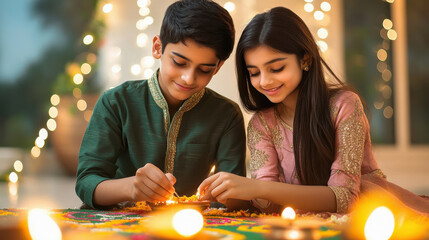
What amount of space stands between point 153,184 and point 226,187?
9.2 inches

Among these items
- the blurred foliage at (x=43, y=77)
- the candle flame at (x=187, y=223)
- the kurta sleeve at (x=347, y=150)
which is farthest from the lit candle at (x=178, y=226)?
the blurred foliage at (x=43, y=77)

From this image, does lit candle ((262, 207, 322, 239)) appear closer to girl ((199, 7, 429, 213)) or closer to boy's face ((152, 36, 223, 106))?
girl ((199, 7, 429, 213))

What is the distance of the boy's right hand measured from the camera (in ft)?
5.04

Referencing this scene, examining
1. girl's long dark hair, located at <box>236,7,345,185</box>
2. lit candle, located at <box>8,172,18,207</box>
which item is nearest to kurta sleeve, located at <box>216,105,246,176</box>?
girl's long dark hair, located at <box>236,7,345,185</box>

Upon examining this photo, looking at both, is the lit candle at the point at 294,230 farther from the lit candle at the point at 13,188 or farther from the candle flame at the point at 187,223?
the lit candle at the point at 13,188

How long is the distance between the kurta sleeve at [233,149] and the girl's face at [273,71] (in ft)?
0.93

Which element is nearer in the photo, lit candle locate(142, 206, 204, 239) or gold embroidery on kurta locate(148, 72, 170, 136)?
lit candle locate(142, 206, 204, 239)

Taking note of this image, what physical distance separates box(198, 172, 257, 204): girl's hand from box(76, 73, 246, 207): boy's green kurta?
0.40m

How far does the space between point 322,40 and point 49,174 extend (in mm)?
3558

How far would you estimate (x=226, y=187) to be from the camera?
5.10ft

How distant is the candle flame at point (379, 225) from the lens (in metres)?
0.94

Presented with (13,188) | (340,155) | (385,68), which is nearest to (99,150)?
(340,155)

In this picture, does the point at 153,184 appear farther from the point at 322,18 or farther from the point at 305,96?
the point at 322,18

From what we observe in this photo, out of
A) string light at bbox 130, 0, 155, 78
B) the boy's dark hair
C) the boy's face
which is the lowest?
the boy's face
